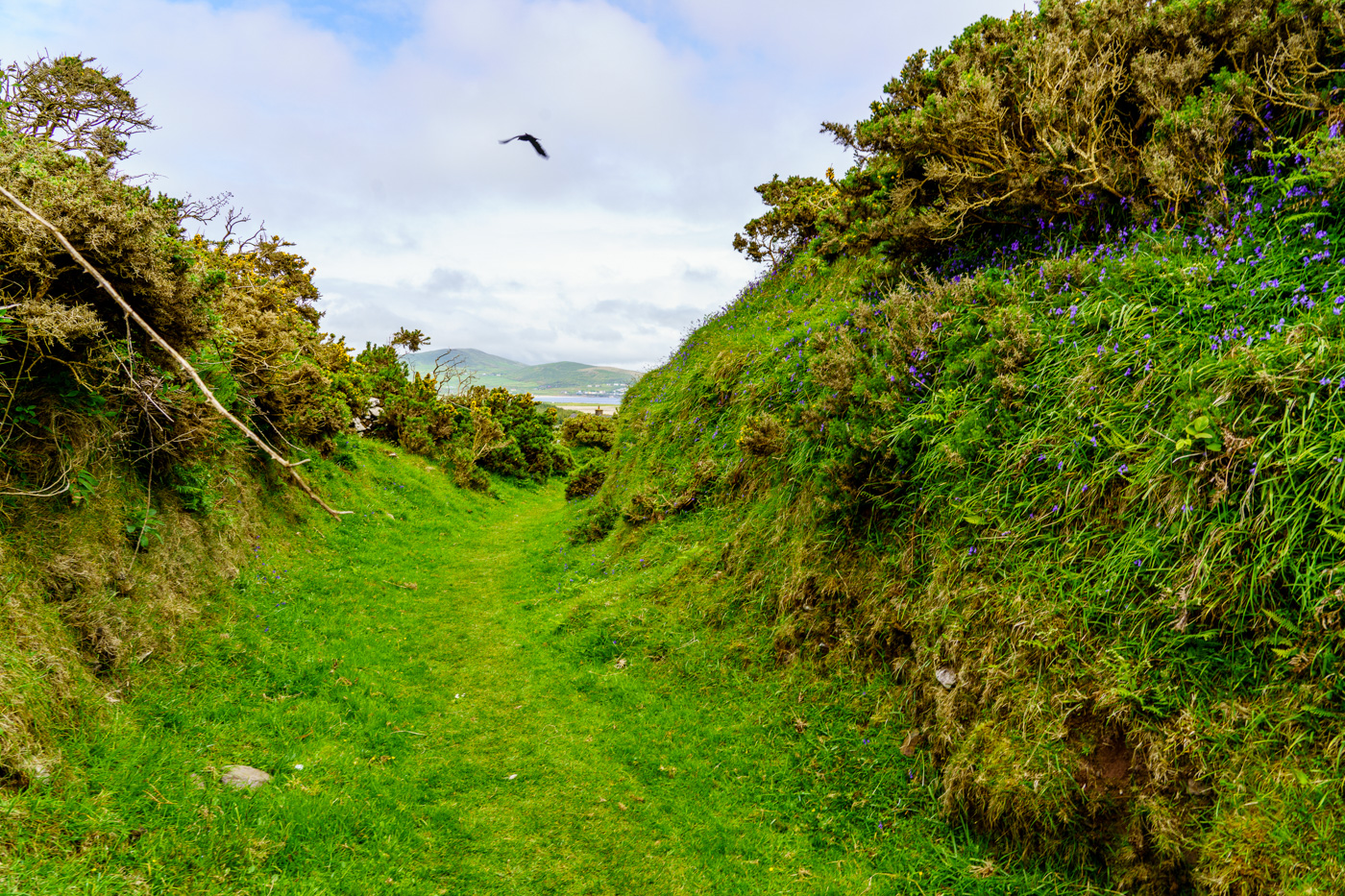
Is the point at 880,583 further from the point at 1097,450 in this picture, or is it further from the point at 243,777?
the point at 243,777

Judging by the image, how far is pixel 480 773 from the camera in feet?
20.4

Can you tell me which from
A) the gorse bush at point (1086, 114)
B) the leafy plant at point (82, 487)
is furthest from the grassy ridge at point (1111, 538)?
the leafy plant at point (82, 487)

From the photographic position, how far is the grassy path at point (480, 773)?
4.36 metres

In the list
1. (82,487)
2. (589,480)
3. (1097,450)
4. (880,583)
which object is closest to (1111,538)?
(1097,450)

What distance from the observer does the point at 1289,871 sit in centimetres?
325

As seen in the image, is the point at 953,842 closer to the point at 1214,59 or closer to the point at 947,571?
the point at 947,571

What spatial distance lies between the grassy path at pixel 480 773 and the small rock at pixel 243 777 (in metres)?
0.10

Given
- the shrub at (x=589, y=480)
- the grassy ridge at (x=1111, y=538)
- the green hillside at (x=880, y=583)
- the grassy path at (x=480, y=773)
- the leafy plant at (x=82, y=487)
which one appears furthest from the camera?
the shrub at (x=589, y=480)

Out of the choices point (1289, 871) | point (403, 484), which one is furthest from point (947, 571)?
point (403, 484)

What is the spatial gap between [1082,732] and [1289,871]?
1135 millimetres

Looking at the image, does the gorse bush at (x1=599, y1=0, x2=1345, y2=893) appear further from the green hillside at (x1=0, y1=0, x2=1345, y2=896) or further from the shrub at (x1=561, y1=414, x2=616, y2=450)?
the shrub at (x1=561, y1=414, x2=616, y2=450)

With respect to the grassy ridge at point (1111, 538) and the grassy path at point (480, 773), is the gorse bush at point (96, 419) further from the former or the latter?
the grassy ridge at point (1111, 538)

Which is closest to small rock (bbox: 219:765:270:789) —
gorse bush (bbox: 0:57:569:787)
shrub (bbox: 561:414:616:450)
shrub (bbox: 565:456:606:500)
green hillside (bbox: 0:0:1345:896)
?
green hillside (bbox: 0:0:1345:896)

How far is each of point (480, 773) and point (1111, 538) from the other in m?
6.24
